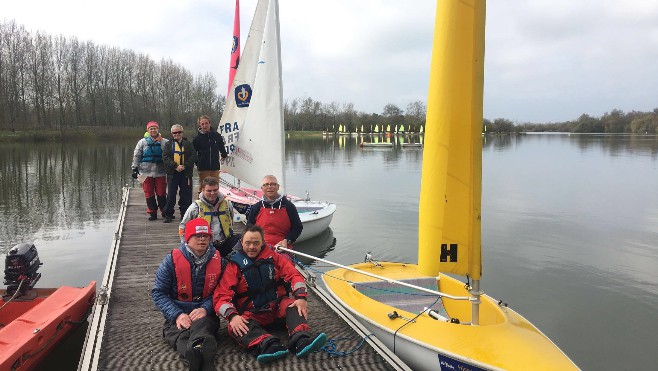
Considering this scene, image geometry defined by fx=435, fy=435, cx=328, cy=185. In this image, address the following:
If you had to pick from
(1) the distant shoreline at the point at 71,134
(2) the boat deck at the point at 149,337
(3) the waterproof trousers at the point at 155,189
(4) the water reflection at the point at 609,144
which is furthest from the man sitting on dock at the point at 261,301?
(1) the distant shoreline at the point at 71,134

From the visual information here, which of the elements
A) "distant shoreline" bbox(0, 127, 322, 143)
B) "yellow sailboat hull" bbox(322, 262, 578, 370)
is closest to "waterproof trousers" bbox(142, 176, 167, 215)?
"yellow sailboat hull" bbox(322, 262, 578, 370)

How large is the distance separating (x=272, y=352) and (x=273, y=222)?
8.05ft

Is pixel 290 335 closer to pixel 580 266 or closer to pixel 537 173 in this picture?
pixel 580 266

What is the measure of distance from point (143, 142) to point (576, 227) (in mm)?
11537

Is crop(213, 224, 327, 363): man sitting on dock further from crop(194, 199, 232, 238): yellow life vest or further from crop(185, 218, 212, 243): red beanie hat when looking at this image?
→ crop(194, 199, 232, 238): yellow life vest

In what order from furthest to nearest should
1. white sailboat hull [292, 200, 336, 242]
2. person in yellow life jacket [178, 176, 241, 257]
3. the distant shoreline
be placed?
the distant shoreline
white sailboat hull [292, 200, 336, 242]
person in yellow life jacket [178, 176, 241, 257]

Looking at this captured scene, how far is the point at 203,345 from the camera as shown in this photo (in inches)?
137

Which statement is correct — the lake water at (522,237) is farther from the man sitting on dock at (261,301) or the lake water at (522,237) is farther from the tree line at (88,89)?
the tree line at (88,89)

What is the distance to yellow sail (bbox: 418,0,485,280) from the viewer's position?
3.91 m

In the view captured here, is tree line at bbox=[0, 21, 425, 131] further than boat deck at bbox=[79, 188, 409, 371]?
Yes

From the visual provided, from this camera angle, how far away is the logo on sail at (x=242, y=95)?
8680 mm

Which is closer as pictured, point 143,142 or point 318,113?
point 143,142

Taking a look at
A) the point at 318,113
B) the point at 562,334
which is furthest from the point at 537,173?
the point at 318,113

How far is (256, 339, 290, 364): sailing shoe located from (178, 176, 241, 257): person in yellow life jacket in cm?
210
